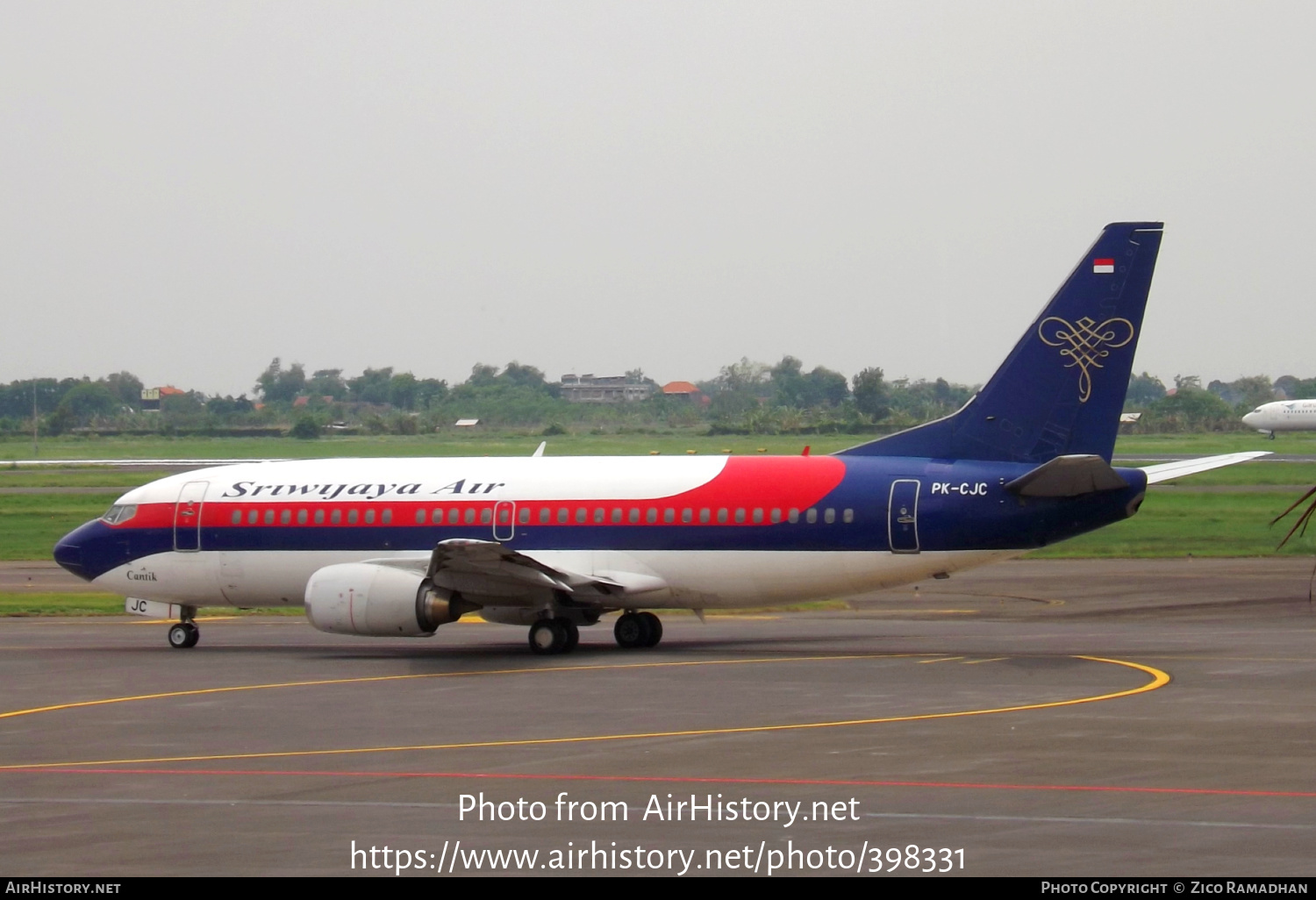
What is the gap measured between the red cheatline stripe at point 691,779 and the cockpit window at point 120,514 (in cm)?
1456

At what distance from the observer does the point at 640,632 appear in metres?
28.1

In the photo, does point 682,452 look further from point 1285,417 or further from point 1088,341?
point 1285,417

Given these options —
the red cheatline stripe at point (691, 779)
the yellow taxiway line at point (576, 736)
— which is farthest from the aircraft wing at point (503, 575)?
the red cheatline stripe at point (691, 779)

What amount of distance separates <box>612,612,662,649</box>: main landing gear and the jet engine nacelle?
341cm

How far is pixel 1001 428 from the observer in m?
26.0

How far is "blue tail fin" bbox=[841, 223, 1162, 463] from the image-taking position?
25.4 meters

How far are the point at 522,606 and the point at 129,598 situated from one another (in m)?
8.65

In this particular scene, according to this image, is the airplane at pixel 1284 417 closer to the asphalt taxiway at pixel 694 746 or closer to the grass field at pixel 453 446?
the grass field at pixel 453 446

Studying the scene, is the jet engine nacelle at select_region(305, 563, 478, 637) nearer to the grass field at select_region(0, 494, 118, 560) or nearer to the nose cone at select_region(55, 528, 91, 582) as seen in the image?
the nose cone at select_region(55, 528, 91, 582)

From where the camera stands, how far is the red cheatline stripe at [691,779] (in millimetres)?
14102

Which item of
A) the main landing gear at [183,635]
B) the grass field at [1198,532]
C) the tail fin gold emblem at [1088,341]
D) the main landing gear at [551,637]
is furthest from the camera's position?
the grass field at [1198,532]

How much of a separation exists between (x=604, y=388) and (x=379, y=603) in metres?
131

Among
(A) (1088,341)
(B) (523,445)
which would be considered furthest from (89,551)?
(B) (523,445)

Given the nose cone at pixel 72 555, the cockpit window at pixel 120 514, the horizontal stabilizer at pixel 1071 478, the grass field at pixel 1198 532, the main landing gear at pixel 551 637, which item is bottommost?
the main landing gear at pixel 551 637
